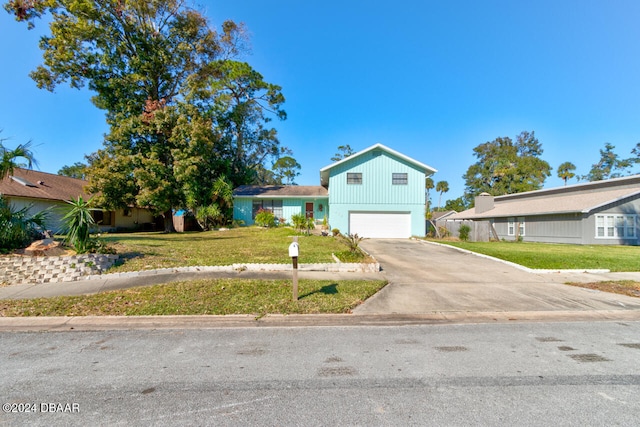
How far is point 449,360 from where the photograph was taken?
12.4 feet

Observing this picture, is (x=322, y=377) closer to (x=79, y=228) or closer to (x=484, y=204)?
(x=79, y=228)

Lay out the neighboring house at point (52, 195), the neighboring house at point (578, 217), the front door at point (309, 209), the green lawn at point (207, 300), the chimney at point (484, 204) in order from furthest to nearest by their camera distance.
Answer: the chimney at point (484, 204) < the front door at point (309, 209) < the neighboring house at point (578, 217) < the neighboring house at point (52, 195) < the green lawn at point (207, 300)

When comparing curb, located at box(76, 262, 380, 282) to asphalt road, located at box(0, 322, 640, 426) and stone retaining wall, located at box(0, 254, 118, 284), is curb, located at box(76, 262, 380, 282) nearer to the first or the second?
stone retaining wall, located at box(0, 254, 118, 284)

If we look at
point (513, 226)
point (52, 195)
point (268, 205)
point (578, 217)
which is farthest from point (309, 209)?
point (578, 217)

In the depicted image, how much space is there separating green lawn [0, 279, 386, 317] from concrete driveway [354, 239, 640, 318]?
73cm

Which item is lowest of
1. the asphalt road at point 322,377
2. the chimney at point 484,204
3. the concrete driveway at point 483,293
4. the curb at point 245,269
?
the asphalt road at point 322,377

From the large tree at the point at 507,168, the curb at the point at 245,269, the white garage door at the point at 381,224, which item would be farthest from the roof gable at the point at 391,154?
the large tree at the point at 507,168

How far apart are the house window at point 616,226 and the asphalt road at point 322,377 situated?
20.1 metres

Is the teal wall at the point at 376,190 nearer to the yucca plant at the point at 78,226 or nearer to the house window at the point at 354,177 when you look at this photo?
the house window at the point at 354,177

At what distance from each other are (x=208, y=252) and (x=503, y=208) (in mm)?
27256

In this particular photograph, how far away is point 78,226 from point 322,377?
28.3 ft

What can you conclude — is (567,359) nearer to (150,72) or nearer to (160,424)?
(160,424)

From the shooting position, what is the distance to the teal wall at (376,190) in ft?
71.4

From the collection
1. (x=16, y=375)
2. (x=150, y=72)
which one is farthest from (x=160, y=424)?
(x=150, y=72)
